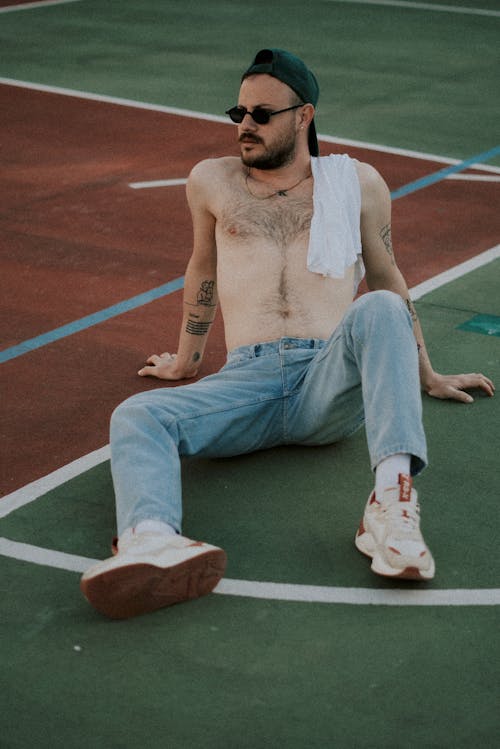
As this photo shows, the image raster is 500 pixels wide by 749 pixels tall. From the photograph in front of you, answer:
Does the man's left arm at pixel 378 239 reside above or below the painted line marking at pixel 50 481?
above

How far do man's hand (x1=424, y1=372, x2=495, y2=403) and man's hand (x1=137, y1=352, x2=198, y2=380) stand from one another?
4.03 feet

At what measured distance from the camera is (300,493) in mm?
5707

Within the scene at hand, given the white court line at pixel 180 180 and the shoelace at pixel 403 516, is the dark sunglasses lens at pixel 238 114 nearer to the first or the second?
the shoelace at pixel 403 516

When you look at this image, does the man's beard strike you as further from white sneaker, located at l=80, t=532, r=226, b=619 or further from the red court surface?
white sneaker, located at l=80, t=532, r=226, b=619

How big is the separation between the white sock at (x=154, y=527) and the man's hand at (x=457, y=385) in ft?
7.13

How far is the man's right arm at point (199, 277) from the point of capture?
6.16 m

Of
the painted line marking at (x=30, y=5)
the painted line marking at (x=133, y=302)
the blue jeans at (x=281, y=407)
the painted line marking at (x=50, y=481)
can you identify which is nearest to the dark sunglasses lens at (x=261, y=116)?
the blue jeans at (x=281, y=407)

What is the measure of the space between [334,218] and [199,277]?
77 cm

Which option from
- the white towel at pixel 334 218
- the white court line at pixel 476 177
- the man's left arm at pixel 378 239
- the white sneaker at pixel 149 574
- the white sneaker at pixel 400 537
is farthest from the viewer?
the white court line at pixel 476 177

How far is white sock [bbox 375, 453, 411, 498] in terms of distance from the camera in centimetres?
495

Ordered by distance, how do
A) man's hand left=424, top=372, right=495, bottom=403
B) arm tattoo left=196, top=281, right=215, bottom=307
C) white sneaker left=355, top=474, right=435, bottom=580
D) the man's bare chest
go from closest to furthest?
white sneaker left=355, top=474, right=435, bottom=580, the man's bare chest, arm tattoo left=196, top=281, right=215, bottom=307, man's hand left=424, top=372, right=495, bottom=403

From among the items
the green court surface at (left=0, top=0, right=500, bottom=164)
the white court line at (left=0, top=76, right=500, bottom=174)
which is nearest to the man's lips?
the white court line at (left=0, top=76, right=500, bottom=174)

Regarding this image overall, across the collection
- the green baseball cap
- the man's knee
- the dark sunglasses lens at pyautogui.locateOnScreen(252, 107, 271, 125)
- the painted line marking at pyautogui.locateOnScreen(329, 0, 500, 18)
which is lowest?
the painted line marking at pyautogui.locateOnScreen(329, 0, 500, 18)

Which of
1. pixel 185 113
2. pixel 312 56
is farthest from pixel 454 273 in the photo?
pixel 312 56
